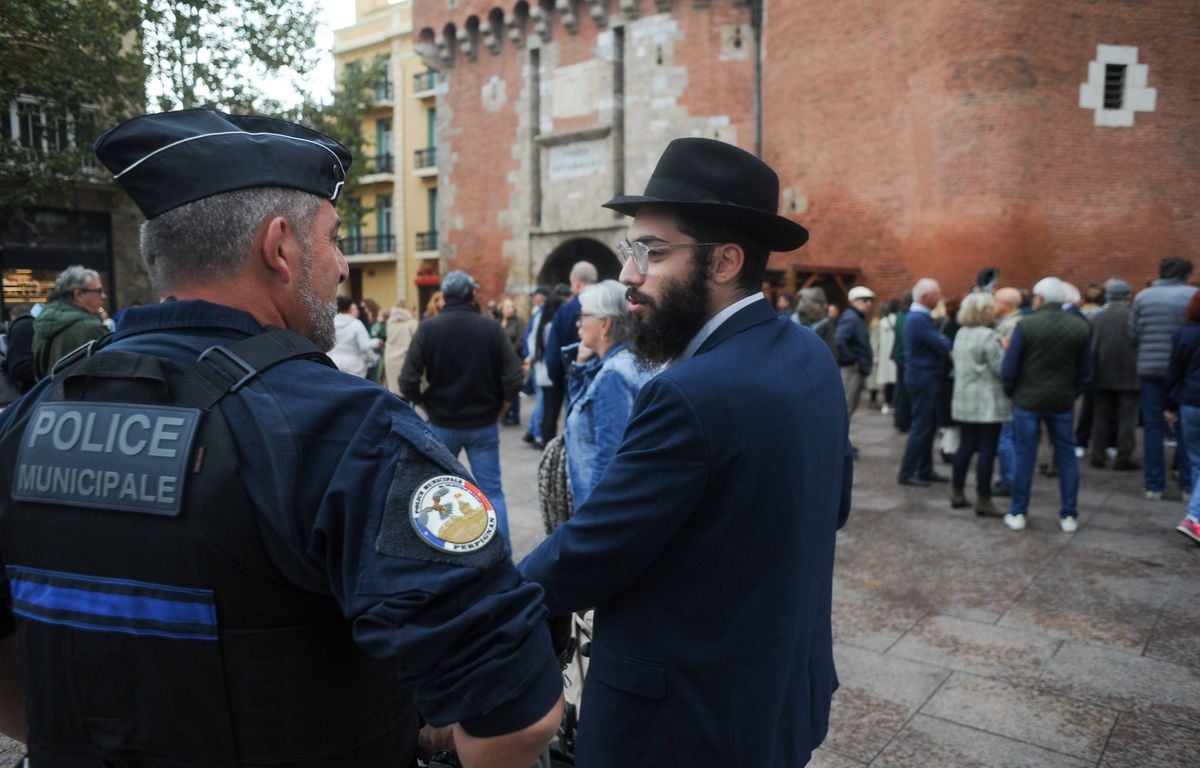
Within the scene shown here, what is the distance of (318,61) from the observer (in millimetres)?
16625

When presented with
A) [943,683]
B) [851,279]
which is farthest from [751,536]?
[851,279]

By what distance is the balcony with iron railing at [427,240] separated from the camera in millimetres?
31594

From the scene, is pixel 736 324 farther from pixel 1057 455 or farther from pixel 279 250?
pixel 1057 455

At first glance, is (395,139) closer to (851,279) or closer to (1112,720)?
(851,279)

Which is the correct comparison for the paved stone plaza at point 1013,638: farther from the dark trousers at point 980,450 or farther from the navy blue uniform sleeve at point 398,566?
the navy blue uniform sleeve at point 398,566

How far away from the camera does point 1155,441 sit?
7.18 meters

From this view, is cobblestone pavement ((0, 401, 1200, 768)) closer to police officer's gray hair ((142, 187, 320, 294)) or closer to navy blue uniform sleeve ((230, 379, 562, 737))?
navy blue uniform sleeve ((230, 379, 562, 737))

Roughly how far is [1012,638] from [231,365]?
14.3ft

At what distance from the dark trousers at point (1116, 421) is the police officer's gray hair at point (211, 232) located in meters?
9.30

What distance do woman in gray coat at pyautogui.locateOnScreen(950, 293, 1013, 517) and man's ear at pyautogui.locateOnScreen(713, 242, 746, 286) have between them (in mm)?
5341

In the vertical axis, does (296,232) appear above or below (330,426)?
above

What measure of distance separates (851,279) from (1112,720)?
12372 millimetres

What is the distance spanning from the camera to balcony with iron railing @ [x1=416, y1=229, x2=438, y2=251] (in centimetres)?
3159

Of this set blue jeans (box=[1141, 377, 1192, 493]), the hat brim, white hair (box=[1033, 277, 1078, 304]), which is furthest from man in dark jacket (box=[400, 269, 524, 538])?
blue jeans (box=[1141, 377, 1192, 493])
